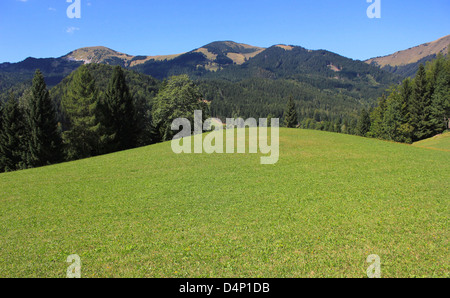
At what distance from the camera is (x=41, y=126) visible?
39.0m

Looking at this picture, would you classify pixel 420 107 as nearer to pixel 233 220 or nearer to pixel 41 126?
pixel 233 220

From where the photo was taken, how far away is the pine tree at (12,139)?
41.3 metres

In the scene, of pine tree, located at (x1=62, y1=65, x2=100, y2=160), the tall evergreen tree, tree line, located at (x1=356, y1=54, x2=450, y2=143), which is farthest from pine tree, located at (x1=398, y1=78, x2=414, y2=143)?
pine tree, located at (x1=62, y1=65, x2=100, y2=160)

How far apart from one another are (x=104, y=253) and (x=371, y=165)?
23.0 meters

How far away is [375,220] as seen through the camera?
485 inches

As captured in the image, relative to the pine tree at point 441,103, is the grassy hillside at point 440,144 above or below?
below

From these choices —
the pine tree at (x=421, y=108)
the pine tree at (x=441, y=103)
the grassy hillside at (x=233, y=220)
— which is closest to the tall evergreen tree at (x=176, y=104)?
the grassy hillside at (x=233, y=220)

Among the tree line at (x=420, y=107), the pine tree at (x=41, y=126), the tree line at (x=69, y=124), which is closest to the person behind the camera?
the pine tree at (x=41, y=126)

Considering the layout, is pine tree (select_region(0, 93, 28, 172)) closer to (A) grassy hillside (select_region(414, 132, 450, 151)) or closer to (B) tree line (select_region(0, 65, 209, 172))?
(B) tree line (select_region(0, 65, 209, 172))

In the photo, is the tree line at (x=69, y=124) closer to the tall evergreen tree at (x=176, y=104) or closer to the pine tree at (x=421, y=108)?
the tall evergreen tree at (x=176, y=104)

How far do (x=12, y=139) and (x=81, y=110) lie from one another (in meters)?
11.9

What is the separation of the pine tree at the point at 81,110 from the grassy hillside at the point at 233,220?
1890 centimetres
